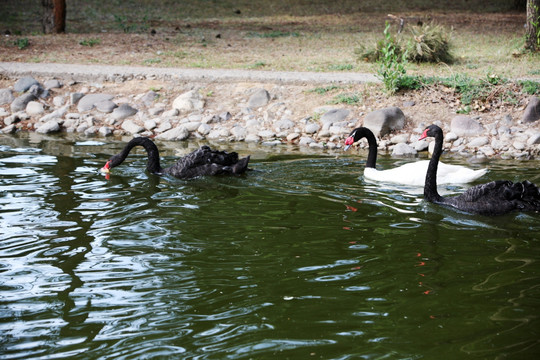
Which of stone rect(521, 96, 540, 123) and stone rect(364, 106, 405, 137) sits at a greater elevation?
stone rect(521, 96, 540, 123)

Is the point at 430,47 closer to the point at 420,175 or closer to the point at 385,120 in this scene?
the point at 385,120

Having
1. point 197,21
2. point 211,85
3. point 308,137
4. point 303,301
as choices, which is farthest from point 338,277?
point 197,21

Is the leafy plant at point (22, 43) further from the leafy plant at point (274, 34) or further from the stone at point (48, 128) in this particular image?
the leafy plant at point (274, 34)

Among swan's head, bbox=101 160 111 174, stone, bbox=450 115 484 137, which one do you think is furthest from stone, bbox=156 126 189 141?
stone, bbox=450 115 484 137

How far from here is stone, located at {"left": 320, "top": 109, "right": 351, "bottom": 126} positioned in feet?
38.1

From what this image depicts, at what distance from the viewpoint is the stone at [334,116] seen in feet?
38.1

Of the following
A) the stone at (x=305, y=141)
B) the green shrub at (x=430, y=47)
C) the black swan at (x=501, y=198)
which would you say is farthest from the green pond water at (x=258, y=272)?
the green shrub at (x=430, y=47)

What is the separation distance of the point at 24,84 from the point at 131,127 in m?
3.15

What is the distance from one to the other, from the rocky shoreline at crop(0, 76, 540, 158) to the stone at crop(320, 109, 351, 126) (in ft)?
0.06

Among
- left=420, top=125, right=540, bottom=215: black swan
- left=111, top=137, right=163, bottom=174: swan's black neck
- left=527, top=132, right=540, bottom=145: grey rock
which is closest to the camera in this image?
left=420, top=125, right=540, bottom=215: black swan

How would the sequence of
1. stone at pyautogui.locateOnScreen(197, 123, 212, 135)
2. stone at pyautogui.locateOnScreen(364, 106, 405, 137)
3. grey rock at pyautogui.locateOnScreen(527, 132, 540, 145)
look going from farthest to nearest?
stone at pyautogui.locateOnScreen(197, 123, 212, 135) → stone at pyautogui.locateOnScreen(364, 106, 405, 137) → grey rock at pyautogui.locateOnScreen(527, 132, 540, 145)

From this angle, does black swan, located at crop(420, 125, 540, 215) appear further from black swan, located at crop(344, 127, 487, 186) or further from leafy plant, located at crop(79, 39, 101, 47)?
leafy plant, located at crop(79, 39, 101, 47)

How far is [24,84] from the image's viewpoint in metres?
13.6

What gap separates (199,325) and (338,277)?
1276 millimetres
